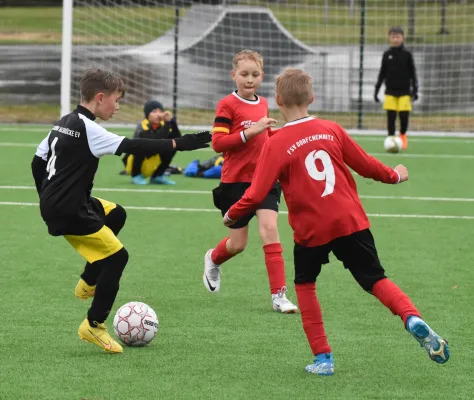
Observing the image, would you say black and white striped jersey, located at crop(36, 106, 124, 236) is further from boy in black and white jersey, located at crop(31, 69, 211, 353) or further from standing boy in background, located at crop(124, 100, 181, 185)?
standing boy in background, located at crop(124, 100, 181, 185)

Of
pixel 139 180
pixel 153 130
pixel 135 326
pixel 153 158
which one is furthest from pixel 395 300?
pixel 153 130

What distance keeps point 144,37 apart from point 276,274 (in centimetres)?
1708

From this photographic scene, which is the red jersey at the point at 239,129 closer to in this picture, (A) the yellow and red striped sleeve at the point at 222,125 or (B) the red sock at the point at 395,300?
(A) the yellow and red striped sleeve at the point at 222,125

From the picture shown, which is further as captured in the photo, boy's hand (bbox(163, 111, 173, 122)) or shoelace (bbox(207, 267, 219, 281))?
boy's hand (bbox(163, 111, 173, 122))

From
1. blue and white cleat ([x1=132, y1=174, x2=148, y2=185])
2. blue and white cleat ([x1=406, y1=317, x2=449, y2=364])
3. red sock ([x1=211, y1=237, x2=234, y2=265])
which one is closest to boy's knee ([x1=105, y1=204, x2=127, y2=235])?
red sock ([x1=211, y1=237, x2=234, y2=265])

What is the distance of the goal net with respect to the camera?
22.1m

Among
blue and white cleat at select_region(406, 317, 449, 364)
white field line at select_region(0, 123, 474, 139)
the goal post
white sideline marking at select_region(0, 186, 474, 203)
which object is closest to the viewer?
blue and white cleat at select_region(406, 317, 449, 364)

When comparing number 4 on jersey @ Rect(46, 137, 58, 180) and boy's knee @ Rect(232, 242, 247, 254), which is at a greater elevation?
number 4 on jersey @ Rect(46, 137, 58, 180)

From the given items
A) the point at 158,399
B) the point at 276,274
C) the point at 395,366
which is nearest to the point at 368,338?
the point at 395,366

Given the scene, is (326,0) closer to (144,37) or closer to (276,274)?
(144,37)

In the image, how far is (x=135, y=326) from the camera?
19.8 ft

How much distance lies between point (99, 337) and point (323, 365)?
50.4 inches

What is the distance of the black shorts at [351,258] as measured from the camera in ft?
18.0

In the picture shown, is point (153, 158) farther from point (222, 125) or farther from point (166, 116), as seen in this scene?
point (222, 125)
